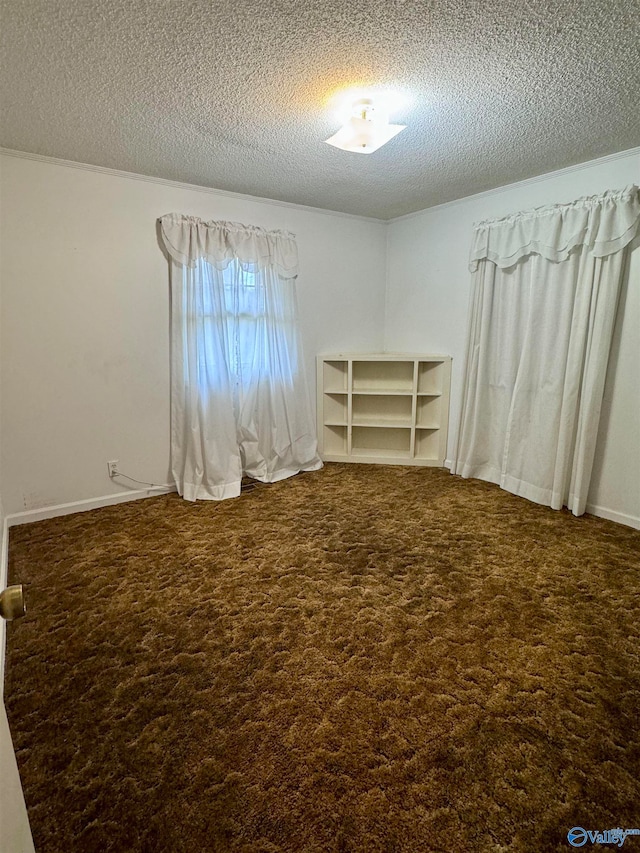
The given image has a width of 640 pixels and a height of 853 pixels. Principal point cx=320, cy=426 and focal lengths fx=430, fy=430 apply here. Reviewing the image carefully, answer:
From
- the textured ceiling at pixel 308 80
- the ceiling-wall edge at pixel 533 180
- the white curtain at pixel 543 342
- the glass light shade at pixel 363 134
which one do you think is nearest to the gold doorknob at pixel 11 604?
the textured ceiling at pixel 308 80

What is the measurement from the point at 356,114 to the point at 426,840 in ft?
9.49

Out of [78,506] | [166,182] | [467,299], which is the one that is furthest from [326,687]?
[166,182]

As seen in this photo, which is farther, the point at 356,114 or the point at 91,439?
the point at 91,439

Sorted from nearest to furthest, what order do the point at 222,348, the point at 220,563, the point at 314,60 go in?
the point at 314,60 < the point at 220,563 < the point at 222,348

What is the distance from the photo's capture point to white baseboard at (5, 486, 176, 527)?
3002 millimetres

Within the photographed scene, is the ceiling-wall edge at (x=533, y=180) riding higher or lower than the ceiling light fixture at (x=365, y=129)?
higher

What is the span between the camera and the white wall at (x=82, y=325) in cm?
283

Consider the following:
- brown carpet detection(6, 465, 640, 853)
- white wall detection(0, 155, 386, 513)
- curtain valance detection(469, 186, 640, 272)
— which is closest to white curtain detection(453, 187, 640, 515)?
curtain valance detection(469, 186, 640, 272)

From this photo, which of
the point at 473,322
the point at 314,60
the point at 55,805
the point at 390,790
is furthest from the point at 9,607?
the point at 473,322

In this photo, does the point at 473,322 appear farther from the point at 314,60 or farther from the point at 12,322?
the point at 12,322

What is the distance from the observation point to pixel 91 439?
10.5ft

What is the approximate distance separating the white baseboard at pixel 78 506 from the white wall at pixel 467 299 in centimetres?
276

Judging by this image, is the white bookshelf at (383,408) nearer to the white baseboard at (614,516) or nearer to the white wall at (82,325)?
the white baseboard at (614,516)

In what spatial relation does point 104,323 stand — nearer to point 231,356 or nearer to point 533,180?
point 231,356
